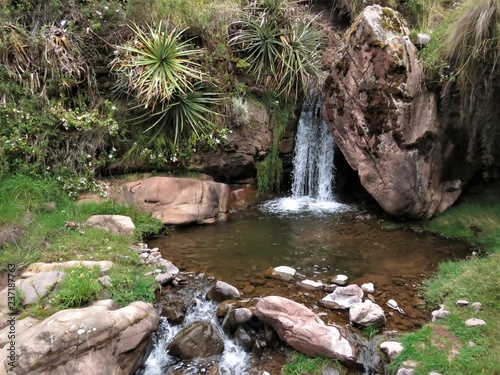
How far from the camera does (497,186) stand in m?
7.10

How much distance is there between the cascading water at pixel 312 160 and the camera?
8.21 metres

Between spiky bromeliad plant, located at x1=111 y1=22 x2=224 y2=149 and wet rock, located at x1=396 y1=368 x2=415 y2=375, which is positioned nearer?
wet rock, located at x1=396 y1=368 x2=415 y2=375

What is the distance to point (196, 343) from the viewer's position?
3.77 m

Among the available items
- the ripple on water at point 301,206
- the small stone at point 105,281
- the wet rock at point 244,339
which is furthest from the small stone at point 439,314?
the ripple on water at point 301,206

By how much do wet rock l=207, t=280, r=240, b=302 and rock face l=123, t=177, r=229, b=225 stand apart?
7.86 feet

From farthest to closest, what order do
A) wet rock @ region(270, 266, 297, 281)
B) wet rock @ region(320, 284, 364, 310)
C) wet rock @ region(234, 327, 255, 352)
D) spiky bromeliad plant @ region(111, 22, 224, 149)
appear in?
1. spiky bromeliad plant @ region(111, 22, 224, 149)
2. wet rock @ region(270, 266, 297, 281)
3. wet rock @ region(320, 284, 364, 310)
4. wet rock @ region(234, 327, 255, 352)

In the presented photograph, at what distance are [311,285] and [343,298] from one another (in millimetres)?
453

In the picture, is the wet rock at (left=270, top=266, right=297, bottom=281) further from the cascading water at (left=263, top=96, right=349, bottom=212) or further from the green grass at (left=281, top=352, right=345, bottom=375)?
the cascading water at (left=263, top=96, right=349, bottom=212)

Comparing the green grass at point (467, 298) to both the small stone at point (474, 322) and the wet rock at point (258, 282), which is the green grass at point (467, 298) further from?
the wet rock at point (258, 282)

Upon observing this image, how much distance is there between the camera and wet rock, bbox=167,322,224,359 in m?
3.73

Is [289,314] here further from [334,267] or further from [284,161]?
[284,161]

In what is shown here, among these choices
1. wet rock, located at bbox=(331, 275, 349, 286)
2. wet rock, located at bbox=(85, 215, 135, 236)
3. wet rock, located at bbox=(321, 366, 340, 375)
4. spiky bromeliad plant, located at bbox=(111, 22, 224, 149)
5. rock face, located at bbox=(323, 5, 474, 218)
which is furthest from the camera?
spiky bromeliad plant, located at bbox=(111, 22, 224, 149)

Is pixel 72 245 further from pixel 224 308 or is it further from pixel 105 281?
pixel 224 308

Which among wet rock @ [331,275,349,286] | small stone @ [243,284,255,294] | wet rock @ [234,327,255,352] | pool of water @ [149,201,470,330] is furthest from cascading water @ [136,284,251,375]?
wet rock @ [331,275,349,286]
